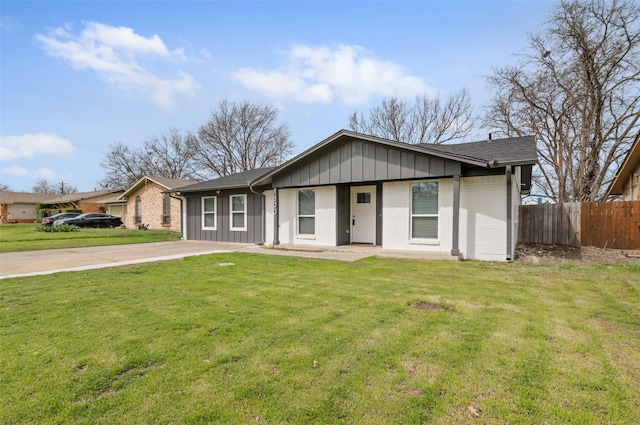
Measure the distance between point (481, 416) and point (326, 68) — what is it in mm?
16791

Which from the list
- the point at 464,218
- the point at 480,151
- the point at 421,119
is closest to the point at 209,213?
the point at 464,218

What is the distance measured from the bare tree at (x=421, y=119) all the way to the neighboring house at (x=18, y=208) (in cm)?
4432

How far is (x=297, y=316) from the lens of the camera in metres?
3.91

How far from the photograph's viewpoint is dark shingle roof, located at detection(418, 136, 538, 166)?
773 cm

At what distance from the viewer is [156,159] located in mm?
40531

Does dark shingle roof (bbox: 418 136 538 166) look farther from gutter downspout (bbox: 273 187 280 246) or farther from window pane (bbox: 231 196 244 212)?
window pane (bbox: 231 196 244 212)

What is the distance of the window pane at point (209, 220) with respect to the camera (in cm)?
1503

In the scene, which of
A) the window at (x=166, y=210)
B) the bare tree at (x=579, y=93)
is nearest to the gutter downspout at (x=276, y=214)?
the window at (x=166, y=210)

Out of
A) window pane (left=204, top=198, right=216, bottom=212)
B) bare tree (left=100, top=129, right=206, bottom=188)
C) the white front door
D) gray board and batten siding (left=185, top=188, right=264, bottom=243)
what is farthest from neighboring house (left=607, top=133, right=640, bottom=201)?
bare tree (left=100, top=129, right=206, bottom=188)

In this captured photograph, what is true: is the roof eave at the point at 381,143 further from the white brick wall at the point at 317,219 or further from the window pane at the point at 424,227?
the window pane at the point at 424,227

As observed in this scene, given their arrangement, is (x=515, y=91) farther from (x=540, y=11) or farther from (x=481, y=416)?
(x=481, y=416)

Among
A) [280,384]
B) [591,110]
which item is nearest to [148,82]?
[280,384]

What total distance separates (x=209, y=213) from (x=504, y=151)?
40.8ft

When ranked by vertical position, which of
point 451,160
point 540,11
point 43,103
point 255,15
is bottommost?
point 451,160
